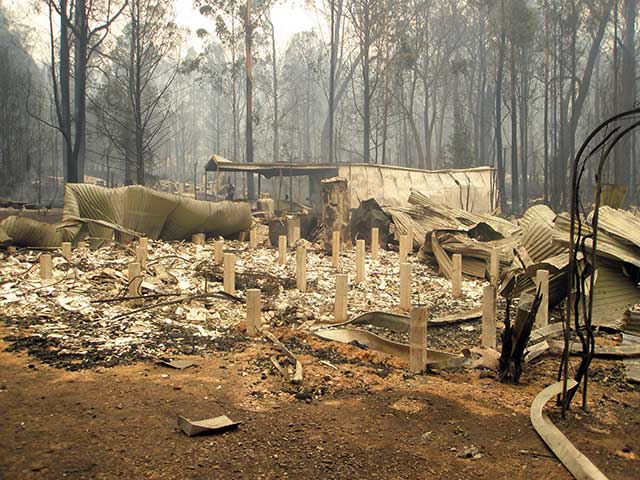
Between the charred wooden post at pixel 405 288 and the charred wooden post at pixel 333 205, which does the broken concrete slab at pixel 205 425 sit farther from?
the charred wooden post at pixel 333 205

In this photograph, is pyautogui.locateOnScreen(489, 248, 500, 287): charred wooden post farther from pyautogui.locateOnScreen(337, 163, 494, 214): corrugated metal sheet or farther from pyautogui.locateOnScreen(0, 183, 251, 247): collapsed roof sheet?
pyautogui.locateOnScreen(337, 163, 494, 214): corrugated metal sheet

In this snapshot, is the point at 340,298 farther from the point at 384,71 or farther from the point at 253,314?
the point at 384,71

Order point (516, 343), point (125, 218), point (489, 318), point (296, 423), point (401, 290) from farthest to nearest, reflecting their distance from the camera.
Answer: point (125, 218), point (401, 290), point (489, 318), point (516, 343), point (296, 423)

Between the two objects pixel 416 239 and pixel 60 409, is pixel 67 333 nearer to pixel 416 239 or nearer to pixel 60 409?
pixel 60 409

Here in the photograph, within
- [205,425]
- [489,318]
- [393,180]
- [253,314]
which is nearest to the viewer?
[205,425]

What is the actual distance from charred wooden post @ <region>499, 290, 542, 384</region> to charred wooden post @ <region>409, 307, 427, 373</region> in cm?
63

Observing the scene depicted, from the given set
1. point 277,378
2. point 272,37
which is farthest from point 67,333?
point 272,37

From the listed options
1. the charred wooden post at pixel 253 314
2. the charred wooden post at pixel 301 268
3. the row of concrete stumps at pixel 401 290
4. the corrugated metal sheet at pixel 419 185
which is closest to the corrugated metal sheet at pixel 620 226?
the row of concrete stumps at pixel 401 290

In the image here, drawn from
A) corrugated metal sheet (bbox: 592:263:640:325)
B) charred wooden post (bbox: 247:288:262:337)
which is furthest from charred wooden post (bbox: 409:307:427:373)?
corrugated metal sheet (bbox: 592:263:640:325)

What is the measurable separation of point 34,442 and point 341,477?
5.77ft

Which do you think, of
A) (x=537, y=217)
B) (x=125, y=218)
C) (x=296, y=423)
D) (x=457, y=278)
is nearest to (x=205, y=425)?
(x=296, y=423)

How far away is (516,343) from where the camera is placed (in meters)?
4.37

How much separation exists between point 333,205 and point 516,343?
320 inches

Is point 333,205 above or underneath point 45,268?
above
